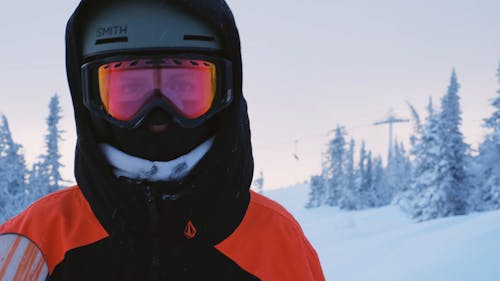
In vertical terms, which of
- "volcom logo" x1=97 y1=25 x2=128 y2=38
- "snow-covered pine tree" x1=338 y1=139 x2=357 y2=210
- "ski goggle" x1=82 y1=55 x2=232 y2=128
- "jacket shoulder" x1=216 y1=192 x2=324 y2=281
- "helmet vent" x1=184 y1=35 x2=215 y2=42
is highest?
"volcom logo" x1=97 y1=25 x2=128 y2=38

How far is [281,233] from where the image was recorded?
2.24 m

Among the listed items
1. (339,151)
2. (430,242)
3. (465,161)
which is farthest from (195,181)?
(339,151)

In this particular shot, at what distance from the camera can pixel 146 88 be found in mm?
2172

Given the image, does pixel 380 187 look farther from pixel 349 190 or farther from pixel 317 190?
pixel 317 190

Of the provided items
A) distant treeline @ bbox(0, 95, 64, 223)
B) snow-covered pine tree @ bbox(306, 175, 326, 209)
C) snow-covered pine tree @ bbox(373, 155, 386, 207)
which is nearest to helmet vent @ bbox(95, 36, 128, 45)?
distant treeline @ bbox(0, 95, 64, 223)

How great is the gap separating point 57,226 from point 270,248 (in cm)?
110

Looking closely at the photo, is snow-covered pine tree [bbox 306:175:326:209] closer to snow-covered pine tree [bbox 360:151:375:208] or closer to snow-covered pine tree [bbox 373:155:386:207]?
snow-covered pine tree [bbox 373:155:386:207]

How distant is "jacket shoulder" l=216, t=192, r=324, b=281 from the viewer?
2141mm

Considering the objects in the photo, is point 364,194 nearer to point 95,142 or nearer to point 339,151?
point 339,151

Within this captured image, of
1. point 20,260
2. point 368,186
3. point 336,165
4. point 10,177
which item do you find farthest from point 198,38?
point 336,165

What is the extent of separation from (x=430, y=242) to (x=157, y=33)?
12865 mm

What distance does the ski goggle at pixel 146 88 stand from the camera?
2131 mm

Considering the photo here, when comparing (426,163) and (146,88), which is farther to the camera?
(426,163)

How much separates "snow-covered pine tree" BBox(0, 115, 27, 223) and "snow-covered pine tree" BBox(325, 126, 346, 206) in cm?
4500
